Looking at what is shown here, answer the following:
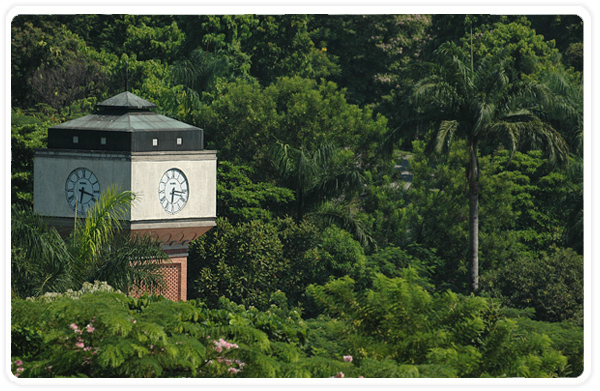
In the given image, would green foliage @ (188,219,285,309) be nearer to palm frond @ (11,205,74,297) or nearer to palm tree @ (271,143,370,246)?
palm tree @ (271,143,370,246)

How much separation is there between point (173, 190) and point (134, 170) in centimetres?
107

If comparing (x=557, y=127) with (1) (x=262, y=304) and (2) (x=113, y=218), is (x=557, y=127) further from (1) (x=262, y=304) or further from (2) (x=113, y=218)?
(2) (x=113, y=218)

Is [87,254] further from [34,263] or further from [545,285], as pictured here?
[545,285]

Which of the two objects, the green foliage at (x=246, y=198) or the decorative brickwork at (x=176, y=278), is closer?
the decorative brickwork at (x=176, y=278)

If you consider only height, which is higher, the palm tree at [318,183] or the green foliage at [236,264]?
the palm tree at [318,183]

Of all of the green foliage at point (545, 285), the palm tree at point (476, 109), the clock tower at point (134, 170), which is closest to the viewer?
the clock tower at point (134, 170)

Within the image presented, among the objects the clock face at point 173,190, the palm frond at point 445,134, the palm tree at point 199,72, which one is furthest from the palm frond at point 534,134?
the palm tree at point 199,72

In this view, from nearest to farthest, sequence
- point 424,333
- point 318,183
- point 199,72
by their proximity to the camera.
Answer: point 424,333 → point 318,183 → point 199,72

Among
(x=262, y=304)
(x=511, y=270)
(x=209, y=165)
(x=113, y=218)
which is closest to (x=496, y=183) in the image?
(x=511, y=270)

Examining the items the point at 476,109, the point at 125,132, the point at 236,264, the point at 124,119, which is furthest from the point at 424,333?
the point at 476,109

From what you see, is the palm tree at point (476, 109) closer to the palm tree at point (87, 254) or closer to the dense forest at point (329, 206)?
the dense forest at point (329, 206)

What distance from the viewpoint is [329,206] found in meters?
31.2

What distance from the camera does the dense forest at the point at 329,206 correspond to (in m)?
16.0

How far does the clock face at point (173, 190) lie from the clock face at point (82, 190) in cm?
139
